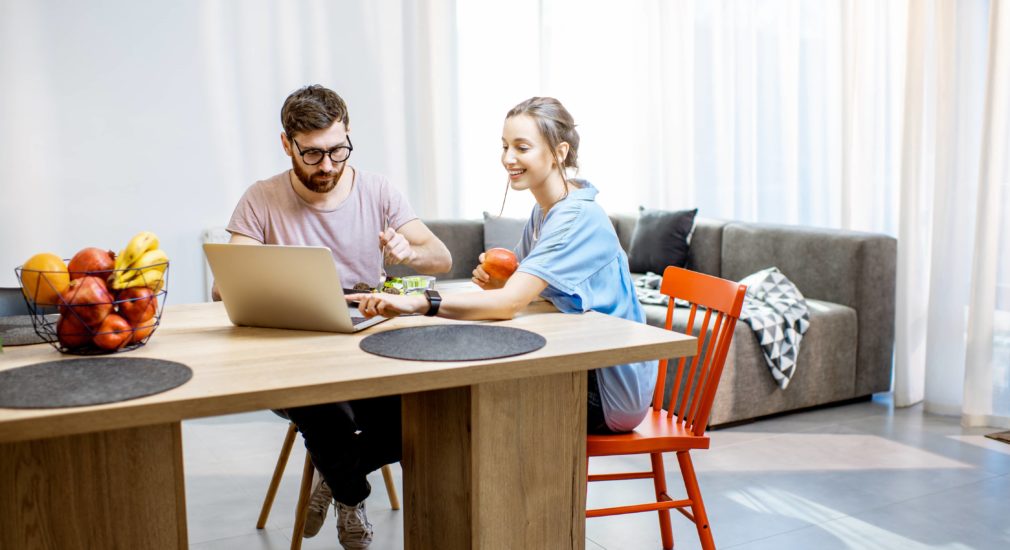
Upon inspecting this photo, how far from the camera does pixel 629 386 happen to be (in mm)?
1977

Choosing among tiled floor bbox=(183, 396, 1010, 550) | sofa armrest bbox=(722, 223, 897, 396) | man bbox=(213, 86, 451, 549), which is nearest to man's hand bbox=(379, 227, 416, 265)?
man bbox=(213, 86, 451, 549)

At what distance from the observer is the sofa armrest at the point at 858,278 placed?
151 inches

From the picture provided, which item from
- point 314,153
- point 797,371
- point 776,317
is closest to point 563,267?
point 314,153

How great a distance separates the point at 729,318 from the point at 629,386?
29 centimetres

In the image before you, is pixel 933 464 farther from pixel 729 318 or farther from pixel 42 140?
pixel 42 140

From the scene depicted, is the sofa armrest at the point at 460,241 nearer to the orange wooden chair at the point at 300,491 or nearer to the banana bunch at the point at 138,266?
the orange wooden chair at the point at 300,491

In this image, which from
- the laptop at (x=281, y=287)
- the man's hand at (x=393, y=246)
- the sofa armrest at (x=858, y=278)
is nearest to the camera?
the laptop at (x=281, y=287)

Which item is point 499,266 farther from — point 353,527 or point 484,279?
point 353,527

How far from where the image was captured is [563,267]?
6.29 feet

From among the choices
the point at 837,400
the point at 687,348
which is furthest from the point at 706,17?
the point at 687,348

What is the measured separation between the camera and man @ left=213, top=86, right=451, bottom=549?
6.97ft

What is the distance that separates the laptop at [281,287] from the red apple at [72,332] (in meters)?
0.26

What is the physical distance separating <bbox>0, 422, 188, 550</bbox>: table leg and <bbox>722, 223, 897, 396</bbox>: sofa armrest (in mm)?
3049

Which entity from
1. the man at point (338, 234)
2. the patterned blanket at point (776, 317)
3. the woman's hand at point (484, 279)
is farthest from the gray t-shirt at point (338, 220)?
the patterned blanket at point (776, 317)
